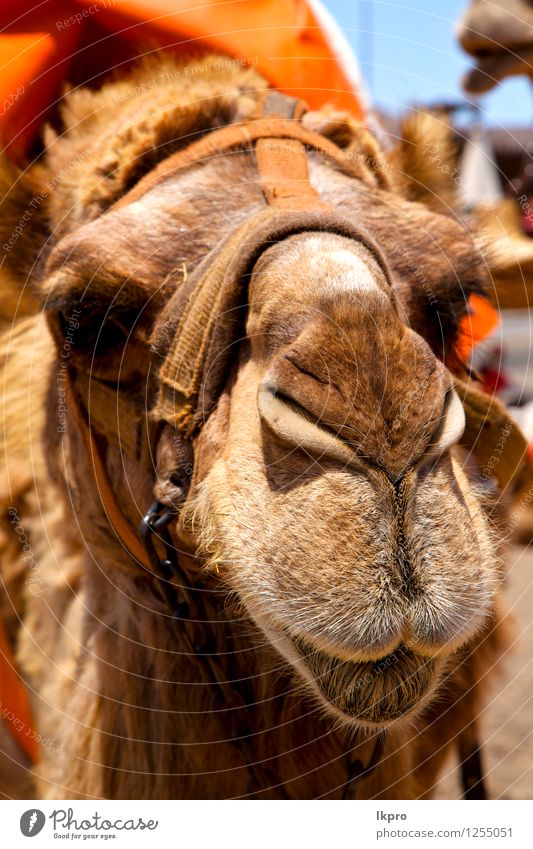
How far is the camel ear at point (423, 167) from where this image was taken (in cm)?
292

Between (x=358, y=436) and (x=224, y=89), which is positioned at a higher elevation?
(x=224, y=89)

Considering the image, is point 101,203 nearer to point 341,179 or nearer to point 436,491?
point 341,179

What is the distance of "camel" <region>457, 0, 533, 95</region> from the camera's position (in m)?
3.60

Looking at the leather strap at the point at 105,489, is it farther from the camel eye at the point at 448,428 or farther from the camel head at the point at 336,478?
the camel eye at the point at 448,428

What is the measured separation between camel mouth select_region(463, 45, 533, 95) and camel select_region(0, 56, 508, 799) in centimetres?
86

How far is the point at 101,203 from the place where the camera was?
2.63 m

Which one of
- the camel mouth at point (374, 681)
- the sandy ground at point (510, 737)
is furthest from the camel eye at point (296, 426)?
the sandy ground at point (510, 737)

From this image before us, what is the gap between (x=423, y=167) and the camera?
2.96m

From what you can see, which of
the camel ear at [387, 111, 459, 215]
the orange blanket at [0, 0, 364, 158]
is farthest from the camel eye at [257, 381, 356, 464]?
the orange blanket at [0, 0, 364, 158]

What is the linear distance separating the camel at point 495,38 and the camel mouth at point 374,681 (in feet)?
8.84

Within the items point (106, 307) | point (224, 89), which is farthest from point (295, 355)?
point (224, 89)

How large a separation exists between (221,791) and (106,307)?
1.39 meters
